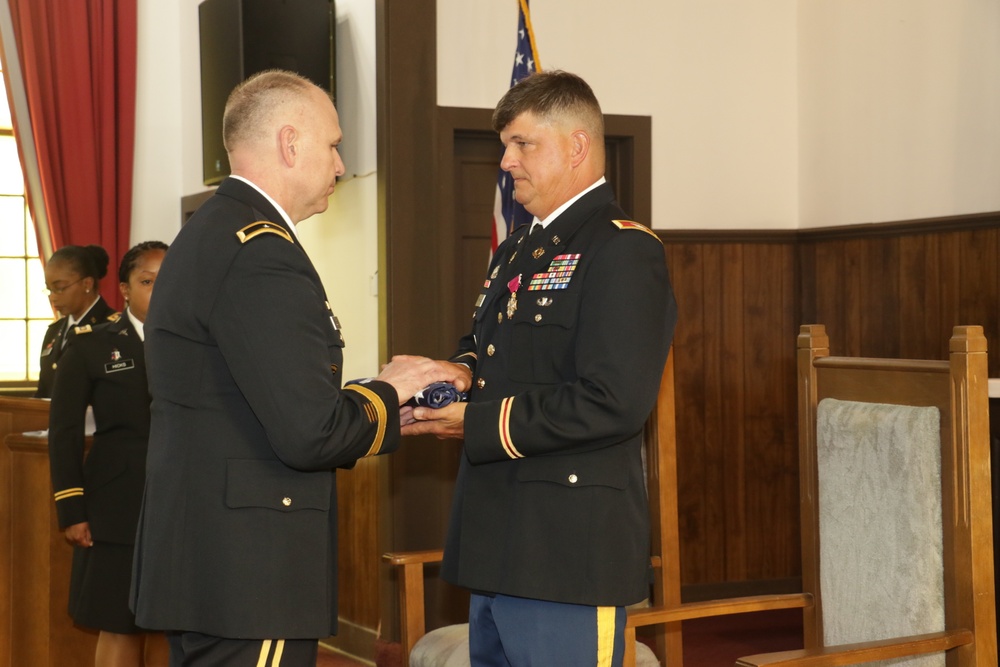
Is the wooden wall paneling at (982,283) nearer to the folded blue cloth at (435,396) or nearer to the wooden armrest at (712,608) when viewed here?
the wooden armrest at (712,608)

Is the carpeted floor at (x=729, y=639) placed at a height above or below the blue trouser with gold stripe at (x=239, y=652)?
below

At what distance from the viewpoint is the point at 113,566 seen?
10.9ft

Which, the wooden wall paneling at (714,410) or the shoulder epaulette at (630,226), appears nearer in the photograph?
the shoulder epaulette at (630,226)

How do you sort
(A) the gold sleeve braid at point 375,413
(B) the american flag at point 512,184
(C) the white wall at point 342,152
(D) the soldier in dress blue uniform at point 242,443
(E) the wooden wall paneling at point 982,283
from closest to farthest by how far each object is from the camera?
(D) the soldier in dress blue uniform at point 242,443 → (A) the gold sleeve braid at point 375,413 → (B) the american flag at point 512,184 → (E) the wooden wall paneling at point 982,283 → (C) the white wall at point 342,152

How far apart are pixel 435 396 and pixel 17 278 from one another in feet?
16.6

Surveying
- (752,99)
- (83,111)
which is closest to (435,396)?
(752,99)

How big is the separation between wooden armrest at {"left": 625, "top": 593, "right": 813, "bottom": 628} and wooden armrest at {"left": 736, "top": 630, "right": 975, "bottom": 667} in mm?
359

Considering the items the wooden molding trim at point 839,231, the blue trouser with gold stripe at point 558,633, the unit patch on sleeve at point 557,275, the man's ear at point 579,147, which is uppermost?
the wooden molding trim at point 839,231

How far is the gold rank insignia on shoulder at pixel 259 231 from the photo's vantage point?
187 cm

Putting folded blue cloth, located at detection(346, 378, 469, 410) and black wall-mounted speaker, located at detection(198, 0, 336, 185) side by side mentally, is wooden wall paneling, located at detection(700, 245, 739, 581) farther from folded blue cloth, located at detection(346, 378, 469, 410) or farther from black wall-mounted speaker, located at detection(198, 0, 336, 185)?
folded blue cloth, located at detection(346, 378, 469, 410)

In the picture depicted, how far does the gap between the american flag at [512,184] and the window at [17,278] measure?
137 inches

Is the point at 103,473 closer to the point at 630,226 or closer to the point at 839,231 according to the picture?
the point at 630,226

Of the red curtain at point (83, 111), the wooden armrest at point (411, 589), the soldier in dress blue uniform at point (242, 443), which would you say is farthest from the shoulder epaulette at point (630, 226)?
the red curtain at point (83, 111)

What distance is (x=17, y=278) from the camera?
259 inches
